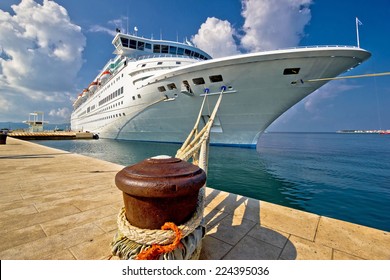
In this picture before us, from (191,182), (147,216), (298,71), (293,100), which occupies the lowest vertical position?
(147,216)

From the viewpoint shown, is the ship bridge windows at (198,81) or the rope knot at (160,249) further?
the ship bridge windows at (198,81)

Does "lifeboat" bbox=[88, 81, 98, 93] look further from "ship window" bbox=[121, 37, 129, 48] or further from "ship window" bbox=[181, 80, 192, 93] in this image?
"ship window" bbox=[181, 80, 192, 93]

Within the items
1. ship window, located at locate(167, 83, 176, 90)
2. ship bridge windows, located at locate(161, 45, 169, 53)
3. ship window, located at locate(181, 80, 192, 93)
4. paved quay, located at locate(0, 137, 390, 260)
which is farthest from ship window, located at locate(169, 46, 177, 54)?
paved quay, located at locate(0, 137, 390, 260)

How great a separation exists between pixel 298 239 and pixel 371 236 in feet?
3.56

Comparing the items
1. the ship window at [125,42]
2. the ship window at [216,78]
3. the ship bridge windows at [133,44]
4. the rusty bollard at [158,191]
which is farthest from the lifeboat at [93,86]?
the rusty bollard at [158,191]

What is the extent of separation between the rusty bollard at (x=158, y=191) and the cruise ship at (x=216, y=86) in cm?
1284

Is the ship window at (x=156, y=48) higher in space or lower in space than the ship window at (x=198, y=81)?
higher

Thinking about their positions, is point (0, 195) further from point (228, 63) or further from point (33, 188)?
point (228, 63)

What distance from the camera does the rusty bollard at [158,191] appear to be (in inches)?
54.7

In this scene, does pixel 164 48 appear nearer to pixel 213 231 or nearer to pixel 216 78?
pixel 216 78

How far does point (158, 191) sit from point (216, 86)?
1438 centimetres

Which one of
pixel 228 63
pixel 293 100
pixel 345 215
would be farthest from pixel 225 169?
pixel 293 100

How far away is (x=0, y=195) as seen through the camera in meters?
3.89

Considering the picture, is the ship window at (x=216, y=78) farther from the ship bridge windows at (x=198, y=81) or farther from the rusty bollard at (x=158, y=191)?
the rusty bollard at (x=158, y=191)
